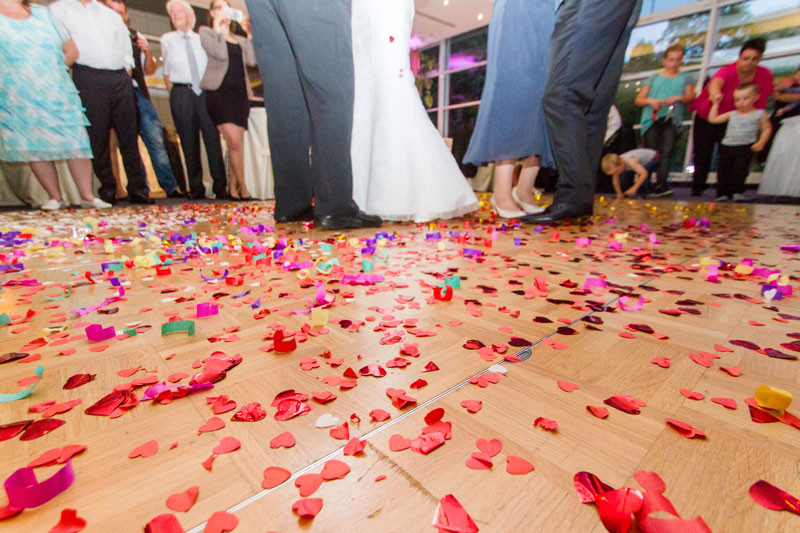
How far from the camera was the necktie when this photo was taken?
14.1 ft

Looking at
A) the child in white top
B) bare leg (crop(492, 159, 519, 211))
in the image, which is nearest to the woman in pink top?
the child in white top

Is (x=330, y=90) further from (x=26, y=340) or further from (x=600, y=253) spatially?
(x=26, y=340)

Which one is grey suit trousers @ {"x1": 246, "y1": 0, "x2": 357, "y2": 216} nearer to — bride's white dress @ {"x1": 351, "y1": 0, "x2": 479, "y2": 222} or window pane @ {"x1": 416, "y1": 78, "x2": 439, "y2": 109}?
bride's white dress @ {"x1": 351, "y1": 0, "x2": 479, "y2": 222}

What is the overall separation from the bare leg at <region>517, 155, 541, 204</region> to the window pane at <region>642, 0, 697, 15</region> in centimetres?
537

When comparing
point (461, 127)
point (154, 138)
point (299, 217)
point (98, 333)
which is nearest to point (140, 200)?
point (154, 138)

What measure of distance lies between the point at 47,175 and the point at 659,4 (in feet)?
28.3

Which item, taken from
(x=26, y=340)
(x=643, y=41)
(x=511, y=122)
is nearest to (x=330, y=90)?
(x=511, y=122)

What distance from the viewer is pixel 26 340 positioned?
744mm

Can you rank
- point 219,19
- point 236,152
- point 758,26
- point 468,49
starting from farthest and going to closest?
point 468,49
point 758,26
point 236,152
point 219,19

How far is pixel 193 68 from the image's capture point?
431 cm

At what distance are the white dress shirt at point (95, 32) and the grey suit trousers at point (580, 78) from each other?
387 cm

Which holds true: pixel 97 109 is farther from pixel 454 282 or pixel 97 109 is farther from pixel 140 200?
pixel 454 282

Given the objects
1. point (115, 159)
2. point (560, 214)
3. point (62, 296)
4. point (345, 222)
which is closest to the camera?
point (62, 296)

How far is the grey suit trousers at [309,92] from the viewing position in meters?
1.86
